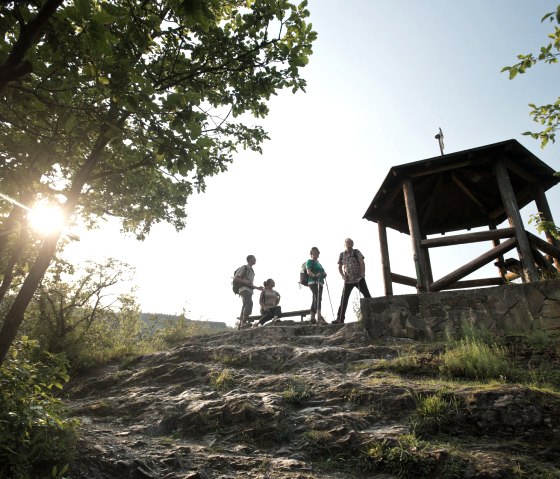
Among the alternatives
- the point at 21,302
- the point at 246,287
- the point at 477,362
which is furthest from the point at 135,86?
the point at 246,287

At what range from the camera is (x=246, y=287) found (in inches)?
379

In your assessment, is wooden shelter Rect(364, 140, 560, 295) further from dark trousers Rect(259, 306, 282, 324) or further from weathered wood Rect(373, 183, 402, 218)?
dark trousers Rect(259, 306, 282, 324)

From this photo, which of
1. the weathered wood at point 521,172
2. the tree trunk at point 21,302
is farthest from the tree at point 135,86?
the weathered wood at point 521,172

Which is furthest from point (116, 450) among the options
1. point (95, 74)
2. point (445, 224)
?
point (445, 224)

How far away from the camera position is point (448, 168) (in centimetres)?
735

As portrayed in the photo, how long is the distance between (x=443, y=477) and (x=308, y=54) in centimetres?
386

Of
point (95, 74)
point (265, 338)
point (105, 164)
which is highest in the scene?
point (105, 164)

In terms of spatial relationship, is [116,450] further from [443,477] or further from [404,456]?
[443,477]

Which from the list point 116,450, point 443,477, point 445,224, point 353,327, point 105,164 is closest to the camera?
point 443,477

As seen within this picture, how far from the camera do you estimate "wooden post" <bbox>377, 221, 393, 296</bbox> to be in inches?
306

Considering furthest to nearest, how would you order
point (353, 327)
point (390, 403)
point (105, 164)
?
point (353, 327) < point (105, 164) < point (390, 403)

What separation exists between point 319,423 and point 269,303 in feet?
20.3

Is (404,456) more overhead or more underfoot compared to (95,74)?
more underfoot

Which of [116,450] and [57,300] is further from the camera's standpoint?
[57,300]
